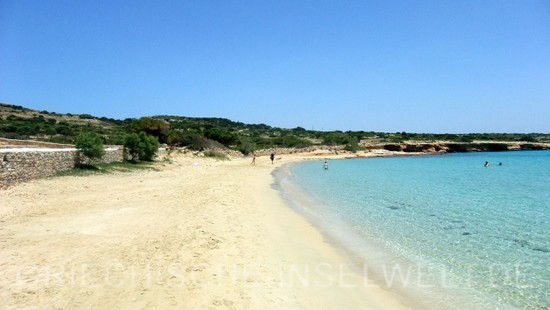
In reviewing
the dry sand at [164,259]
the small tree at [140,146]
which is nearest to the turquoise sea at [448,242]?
the dry sand at [164,259]

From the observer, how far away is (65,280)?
6.21m

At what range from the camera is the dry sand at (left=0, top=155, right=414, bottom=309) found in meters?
5.85

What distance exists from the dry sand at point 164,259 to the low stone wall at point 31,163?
1.71 meters

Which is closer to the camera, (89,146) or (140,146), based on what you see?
(89,146)

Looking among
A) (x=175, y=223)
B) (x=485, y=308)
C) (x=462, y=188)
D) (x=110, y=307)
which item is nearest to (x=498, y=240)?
(x=485, y=308)

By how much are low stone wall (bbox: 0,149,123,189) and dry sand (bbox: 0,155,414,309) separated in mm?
1713

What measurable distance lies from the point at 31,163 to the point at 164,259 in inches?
500

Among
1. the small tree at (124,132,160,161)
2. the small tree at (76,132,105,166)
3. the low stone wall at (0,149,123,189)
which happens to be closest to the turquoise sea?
the low stone wall at (0,149,123,189)

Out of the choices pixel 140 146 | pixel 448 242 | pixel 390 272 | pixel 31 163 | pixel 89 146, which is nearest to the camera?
pixel 390 272

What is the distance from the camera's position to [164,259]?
24.6 feet

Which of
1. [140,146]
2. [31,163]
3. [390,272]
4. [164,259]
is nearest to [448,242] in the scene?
[390,272]

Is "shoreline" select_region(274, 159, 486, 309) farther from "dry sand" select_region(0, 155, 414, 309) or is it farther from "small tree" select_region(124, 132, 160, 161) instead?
"small tree" select_region(124, 132, 160, 161)

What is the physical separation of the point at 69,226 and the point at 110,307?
530 centimetres

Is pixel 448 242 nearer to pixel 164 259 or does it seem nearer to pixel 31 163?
pixel 164 259
